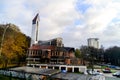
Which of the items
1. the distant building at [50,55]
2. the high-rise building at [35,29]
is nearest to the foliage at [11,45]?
the distant building at [50,55]

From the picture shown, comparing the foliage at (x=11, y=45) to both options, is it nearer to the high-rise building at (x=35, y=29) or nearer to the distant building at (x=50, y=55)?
the distant building at (x=50, y=55)

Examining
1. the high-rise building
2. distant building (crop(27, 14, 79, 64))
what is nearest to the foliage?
distant building (crop(27, 14, 79, 64))

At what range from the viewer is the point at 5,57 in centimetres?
5278

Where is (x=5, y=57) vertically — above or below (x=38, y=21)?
below

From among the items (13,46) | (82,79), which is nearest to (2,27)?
(13,46)

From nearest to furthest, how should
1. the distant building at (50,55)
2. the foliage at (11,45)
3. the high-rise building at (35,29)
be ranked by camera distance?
→ the foliage at (11,45) < the distant building at (50,55) < the high-rise building at (35,29)

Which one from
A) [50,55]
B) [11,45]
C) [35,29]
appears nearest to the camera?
[11,45]

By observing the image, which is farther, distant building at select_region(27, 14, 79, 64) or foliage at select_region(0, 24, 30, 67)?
distant building at select_region(27, 14, 79, 64)

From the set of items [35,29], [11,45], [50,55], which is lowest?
[50,55]

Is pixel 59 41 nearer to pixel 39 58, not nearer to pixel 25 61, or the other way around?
pixel 39 58

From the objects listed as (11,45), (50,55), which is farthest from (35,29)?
(11,45)

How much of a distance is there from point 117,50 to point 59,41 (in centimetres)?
5337

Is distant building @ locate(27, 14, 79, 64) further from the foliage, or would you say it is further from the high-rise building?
the foliage

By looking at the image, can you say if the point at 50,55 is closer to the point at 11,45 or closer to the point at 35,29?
the point at 35,29
